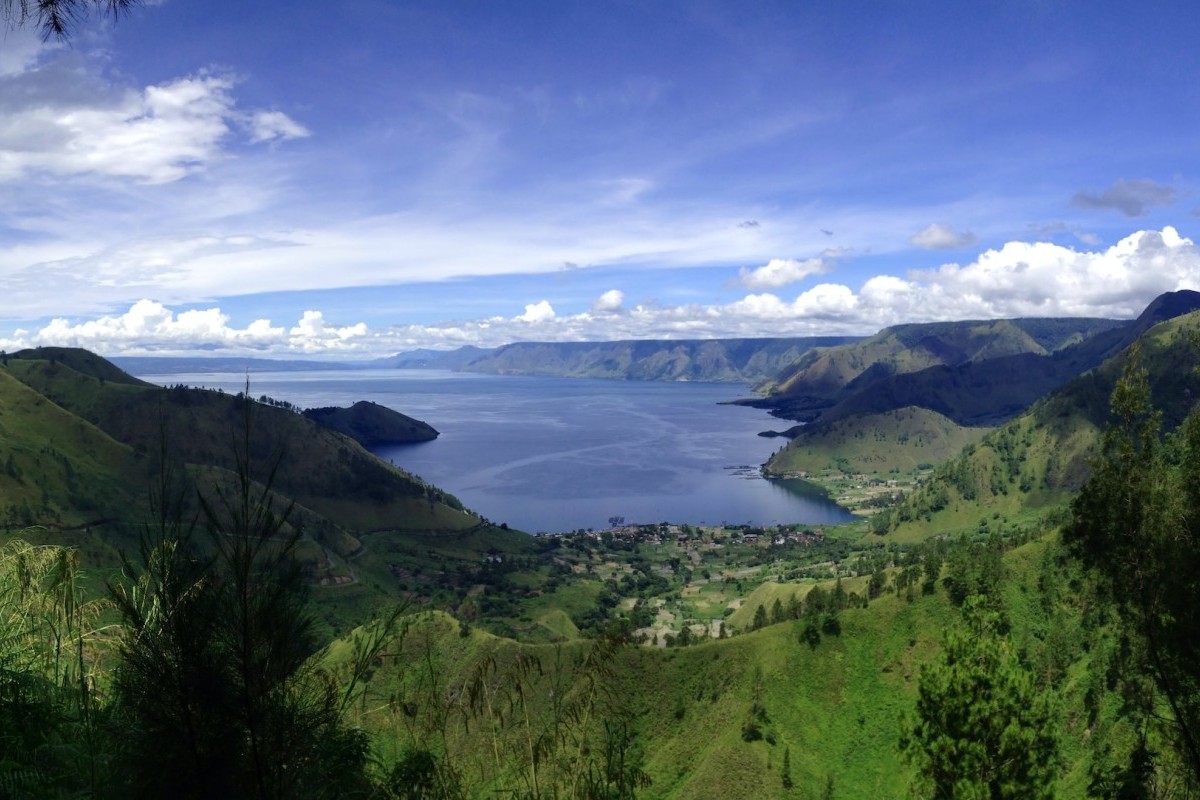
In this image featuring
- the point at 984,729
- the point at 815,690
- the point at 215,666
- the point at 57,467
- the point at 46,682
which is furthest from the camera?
the point at 57,467

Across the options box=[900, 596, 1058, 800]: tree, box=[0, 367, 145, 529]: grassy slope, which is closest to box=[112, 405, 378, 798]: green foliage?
box=[900, 596, 1058, 800]: tree

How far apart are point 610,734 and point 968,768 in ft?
95.1

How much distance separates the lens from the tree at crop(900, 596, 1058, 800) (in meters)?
28.8

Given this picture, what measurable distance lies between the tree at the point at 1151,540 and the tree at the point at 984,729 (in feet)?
44.4

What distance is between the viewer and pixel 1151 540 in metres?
15.2

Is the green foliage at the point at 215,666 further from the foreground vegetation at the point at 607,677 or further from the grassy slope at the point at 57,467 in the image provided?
the grassy slope at the point at 57,467

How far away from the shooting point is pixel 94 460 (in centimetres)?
17600

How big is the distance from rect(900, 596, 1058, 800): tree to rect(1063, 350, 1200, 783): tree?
13.5m

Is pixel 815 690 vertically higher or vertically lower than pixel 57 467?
lower

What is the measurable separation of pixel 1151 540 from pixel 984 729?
17.8 m

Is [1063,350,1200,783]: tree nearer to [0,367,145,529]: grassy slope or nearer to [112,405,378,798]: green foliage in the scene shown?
[112,405,378,798]: green foliage

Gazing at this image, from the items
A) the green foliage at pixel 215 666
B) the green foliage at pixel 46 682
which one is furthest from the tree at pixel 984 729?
the green foliage at pixel 46 682

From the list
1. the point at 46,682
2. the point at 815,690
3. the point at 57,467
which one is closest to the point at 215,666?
the point at 46,682

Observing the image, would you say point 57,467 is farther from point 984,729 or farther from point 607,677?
point 607,677
